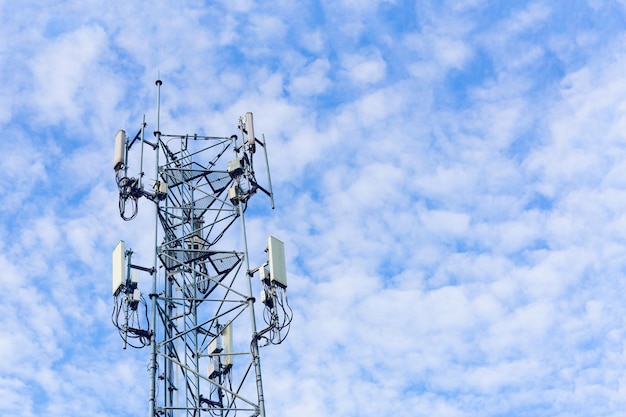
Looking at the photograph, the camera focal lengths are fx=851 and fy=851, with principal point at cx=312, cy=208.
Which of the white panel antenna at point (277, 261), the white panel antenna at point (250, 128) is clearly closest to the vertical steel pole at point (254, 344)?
the white panel antenna at point (277, 261)

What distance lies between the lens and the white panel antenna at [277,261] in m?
25.5

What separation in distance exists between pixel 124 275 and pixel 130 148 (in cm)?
518

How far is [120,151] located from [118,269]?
452cm

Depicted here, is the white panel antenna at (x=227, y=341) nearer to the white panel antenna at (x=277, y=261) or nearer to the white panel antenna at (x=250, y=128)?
the white panel antenna at (x=277, y=261)

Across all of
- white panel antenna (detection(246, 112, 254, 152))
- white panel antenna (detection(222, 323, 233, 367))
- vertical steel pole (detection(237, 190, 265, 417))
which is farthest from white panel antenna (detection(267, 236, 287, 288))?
white panel antenna (detection(246, 112, 254, 152))

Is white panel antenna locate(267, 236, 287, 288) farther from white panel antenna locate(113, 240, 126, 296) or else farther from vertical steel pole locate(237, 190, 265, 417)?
white panel antenna locate(113, 240, 126, 296)

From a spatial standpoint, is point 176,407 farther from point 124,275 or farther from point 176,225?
point 176,225

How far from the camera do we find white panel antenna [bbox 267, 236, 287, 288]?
25.5 m

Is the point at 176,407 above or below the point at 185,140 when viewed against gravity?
below

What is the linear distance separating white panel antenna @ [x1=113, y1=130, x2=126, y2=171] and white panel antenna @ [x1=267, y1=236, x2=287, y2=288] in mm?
5581

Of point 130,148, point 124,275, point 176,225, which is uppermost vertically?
point 130,148

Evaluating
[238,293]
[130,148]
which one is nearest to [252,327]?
[238,293]

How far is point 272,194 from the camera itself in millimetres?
28312

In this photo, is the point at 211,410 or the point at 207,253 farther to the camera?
the point at 207,253
